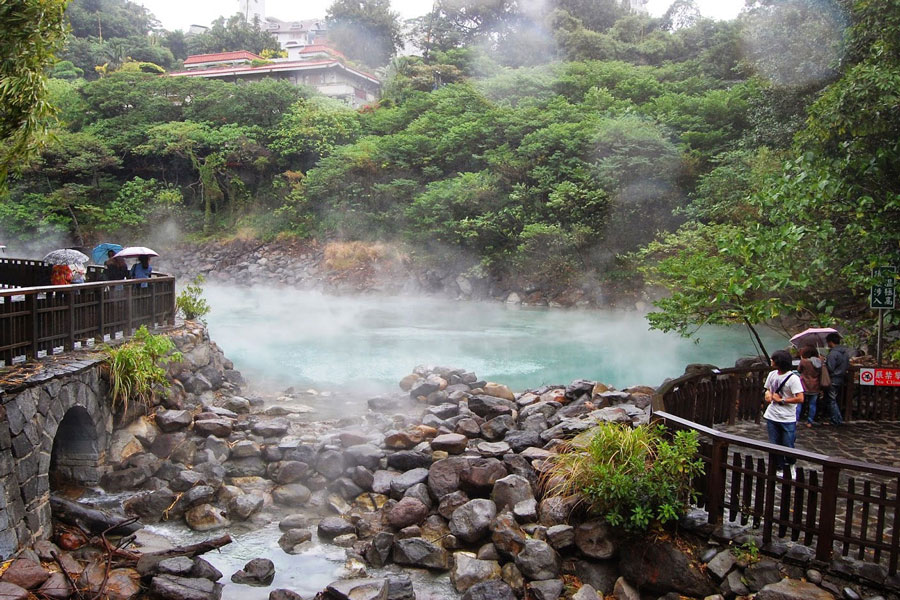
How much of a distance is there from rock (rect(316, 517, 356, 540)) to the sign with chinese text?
711 cm

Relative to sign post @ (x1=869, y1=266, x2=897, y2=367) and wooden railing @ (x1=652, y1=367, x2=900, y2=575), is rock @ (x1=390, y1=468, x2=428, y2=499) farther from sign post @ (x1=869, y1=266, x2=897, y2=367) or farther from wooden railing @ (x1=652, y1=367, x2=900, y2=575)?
sign post @ (x1=869, y1=266, x2=897, y2=367)

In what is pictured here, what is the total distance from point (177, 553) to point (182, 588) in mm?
802

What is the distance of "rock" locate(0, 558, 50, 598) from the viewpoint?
17.3 ft

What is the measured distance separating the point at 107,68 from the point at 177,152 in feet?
53.0

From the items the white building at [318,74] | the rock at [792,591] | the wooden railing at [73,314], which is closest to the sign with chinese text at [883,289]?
the rock at [792,591]

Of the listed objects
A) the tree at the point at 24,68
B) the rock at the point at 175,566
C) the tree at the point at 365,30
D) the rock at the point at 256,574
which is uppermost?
the tree at the point at 365,30

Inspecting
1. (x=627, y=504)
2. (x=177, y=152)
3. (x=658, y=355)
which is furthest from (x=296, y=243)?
(x=627, y=504)

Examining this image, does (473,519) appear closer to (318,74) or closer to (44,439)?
(44,439)

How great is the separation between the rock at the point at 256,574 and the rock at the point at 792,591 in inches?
171

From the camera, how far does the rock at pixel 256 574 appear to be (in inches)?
244

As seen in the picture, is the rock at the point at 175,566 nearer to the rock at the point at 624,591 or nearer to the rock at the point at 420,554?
the rock at the point at 420,554

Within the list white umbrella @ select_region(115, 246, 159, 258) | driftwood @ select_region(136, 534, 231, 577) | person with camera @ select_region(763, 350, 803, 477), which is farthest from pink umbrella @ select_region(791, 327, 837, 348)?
white umbrella @ select_region(115, 246, 159, 258)

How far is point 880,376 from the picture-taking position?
895 cm

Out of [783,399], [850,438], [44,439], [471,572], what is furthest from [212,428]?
[850,438]
